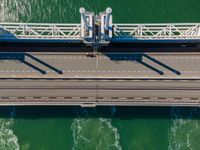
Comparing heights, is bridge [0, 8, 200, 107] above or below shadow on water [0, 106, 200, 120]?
above

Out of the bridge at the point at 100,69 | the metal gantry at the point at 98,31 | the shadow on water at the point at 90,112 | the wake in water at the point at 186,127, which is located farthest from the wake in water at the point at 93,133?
the metal gantry at the point at 98,31

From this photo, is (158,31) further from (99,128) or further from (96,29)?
(99,128)

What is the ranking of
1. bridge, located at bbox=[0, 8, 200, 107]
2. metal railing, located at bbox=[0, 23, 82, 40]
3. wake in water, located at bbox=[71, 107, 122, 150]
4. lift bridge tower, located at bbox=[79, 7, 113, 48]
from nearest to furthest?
1. lift bridge tower, located at bbox=[79, 7, 113, 48]
2. metal railing, located at bbox=[0, 23, 82, 40]
3. bridge, located at bbox=[0, 8, 200, 107]
4. wake in water, located at bbox=[71, 107, 122, 150]

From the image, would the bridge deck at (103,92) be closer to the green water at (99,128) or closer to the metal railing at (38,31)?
the green water at (99,128)

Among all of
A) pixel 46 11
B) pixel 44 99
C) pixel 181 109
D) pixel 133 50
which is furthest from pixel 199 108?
pixel 46 11

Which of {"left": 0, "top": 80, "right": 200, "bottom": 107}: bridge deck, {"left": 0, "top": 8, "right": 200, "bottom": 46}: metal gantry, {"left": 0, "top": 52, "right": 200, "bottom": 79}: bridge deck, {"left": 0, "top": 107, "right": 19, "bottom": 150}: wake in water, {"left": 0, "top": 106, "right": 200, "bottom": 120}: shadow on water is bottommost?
{"left": 0, "top": 107, "right": 19, "bottom": 150}: wake in water

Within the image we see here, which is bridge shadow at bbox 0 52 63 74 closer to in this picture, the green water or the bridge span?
the bridge span

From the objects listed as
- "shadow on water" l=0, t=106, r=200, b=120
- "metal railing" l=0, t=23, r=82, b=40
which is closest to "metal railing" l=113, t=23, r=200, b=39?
"metal railing" l=0, t=23, r=82, b=40

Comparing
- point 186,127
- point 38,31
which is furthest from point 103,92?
point 186,127
